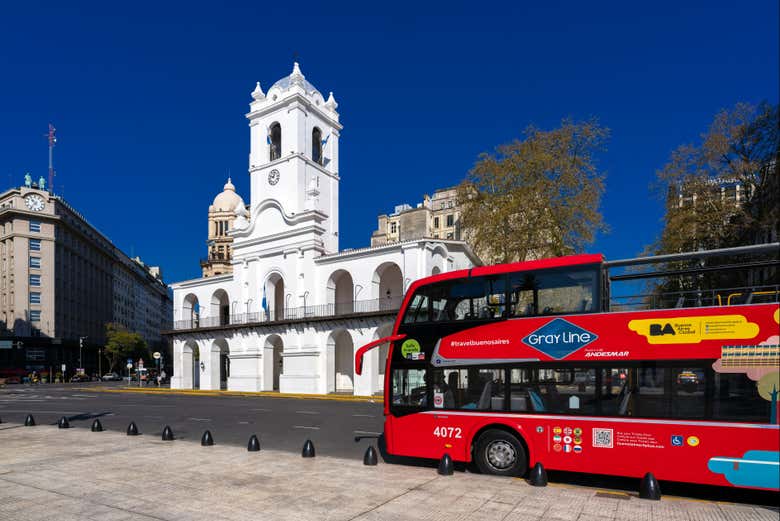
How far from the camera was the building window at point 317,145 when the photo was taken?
3953 cm

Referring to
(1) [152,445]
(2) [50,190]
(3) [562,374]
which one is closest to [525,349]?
(3) [562,374]

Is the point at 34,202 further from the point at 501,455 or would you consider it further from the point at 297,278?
the point at 501,455

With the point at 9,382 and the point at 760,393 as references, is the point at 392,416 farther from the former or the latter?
the point at 9,382

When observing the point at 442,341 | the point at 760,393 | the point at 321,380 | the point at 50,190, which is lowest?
the point at 321,380

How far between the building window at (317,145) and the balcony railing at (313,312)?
39.9 feet

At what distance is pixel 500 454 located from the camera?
8852mm

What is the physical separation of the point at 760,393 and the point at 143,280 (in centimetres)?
11763

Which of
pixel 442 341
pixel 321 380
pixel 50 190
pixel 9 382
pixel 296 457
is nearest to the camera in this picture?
pixel 442 341

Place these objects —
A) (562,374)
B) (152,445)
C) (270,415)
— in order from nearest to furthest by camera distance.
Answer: (562,374) < (152,445) < (270,415)

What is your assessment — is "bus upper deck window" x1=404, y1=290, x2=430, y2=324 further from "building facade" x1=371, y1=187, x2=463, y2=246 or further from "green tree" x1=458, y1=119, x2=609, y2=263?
"building facade" x1=371, y1=187, x2=463, y2=246

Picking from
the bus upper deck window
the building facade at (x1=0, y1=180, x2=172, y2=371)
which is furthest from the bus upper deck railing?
the building facade at (x1=0, y1=180, x2=172, y2=371)

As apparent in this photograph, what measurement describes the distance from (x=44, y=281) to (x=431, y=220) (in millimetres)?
51675

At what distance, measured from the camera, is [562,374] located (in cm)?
830

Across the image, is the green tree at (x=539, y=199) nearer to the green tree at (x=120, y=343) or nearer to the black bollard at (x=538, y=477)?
the black bollard at (x=538, y=477)
